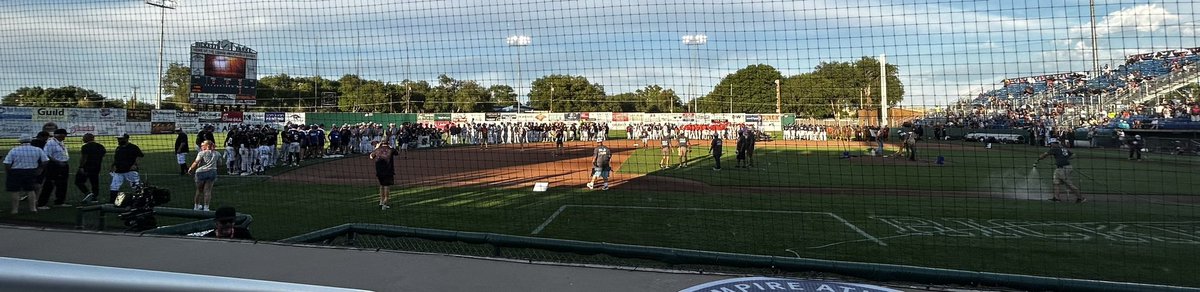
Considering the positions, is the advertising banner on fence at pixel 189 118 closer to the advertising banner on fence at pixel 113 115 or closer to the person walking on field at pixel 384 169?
the advertising banner on fence at pixel 113 115

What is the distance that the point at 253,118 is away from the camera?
33.2 m

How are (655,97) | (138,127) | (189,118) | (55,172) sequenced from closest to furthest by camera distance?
(55,172) → (655,97) → (138,127) → (189,118)

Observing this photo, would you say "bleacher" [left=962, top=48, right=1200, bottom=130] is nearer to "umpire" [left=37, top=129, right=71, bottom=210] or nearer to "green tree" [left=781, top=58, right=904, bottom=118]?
"green tree" [left=781, top=58, right=904, bottom=118]

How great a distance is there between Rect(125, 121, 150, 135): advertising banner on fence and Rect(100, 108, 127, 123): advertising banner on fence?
1.86 ft

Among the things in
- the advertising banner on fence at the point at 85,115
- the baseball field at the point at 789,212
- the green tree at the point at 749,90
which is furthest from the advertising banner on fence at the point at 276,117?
the green tree at the point at 749,90

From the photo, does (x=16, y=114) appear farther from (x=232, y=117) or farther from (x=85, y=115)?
(x=232, y=117)

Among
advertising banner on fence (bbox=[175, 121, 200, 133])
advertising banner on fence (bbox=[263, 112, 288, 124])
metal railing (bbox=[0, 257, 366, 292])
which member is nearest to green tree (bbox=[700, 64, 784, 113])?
metal railing (bbox=[0, 257, 366, 292])

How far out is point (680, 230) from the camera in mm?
8070

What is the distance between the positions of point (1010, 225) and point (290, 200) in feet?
38.9

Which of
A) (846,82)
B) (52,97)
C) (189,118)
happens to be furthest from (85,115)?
(846,82)

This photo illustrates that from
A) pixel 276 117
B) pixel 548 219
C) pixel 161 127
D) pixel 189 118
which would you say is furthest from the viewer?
pixel 276 117

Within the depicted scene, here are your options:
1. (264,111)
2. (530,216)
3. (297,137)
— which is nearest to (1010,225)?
(530,216)

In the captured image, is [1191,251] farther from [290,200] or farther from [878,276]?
[290,200]

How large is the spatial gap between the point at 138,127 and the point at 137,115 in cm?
146
